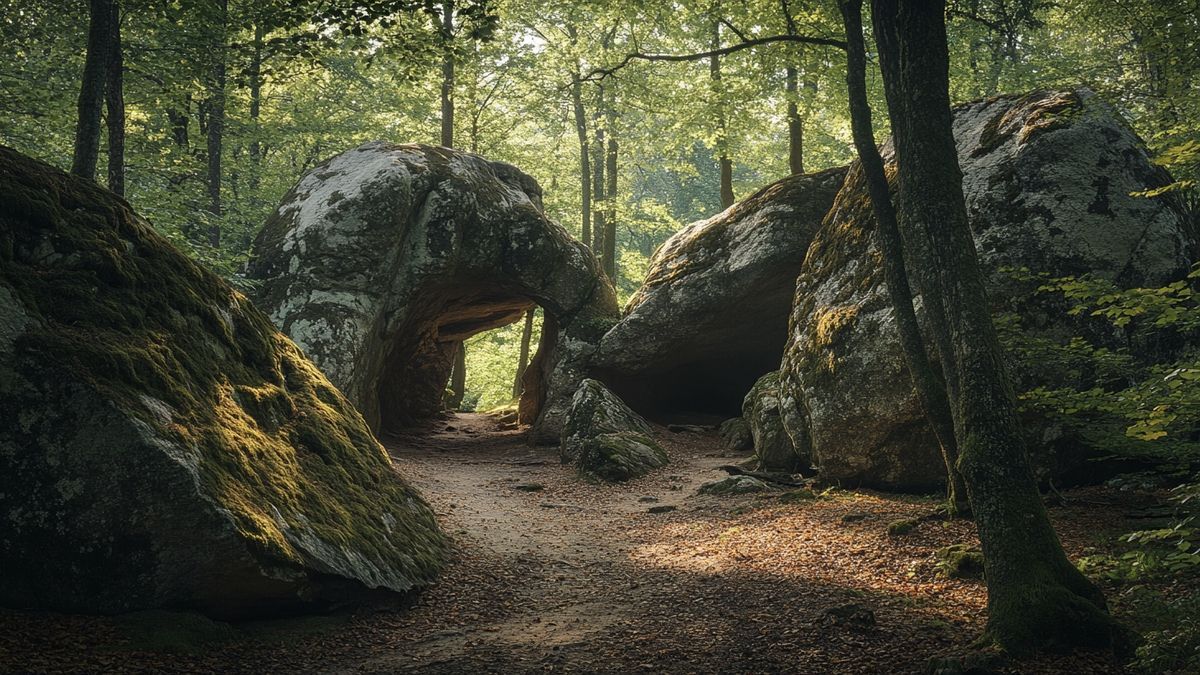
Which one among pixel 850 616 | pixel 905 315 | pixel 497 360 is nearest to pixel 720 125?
pixel 905 315

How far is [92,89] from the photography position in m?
8.37

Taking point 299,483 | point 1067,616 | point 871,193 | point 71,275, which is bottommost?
point 1067,616

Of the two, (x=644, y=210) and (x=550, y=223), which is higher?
(x=644, y=210)

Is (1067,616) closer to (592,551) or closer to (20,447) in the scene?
(592,551)

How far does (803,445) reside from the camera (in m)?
11.9

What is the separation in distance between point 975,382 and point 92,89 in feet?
30.3

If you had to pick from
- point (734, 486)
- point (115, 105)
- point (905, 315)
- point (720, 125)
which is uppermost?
point (720, 125)

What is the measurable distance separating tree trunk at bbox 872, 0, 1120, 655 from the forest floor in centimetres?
32

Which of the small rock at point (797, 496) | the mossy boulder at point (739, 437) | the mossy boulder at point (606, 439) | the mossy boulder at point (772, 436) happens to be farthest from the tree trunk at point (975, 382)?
the mossy boulder at point (739, 437)

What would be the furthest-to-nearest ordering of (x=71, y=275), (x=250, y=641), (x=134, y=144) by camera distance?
(x=134, y=144) → (x=71, y=275) → (x=250, y=641)

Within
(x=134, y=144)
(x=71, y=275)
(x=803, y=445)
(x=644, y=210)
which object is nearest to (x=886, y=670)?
(x=71, y=275)

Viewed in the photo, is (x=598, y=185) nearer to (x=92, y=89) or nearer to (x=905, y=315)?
(x=92, y=89)

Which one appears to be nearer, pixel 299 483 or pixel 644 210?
pixel 299 483

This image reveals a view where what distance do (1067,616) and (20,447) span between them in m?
6.33
